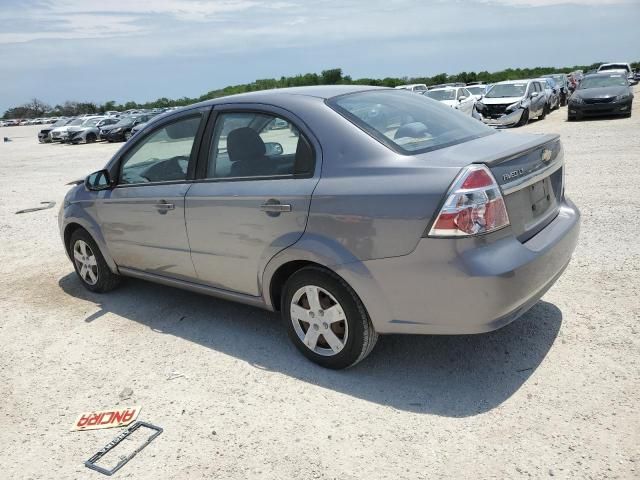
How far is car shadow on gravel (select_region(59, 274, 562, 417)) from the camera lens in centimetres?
326

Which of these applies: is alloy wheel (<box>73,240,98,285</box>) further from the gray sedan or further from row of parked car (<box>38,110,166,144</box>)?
row of parked car (<box>38,110,166,144</box>)

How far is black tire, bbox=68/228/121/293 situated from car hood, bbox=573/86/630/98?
18.0 meters

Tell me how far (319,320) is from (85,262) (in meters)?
2.99

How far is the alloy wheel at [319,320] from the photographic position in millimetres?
3441

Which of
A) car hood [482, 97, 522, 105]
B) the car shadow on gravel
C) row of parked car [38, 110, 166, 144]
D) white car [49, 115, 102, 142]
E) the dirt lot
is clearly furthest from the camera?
white car [49, 115, 102, 142]

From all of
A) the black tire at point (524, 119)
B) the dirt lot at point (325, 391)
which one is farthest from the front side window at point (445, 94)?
the dirt lot at point (325, 391)

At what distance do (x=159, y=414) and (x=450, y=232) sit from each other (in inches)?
79.2

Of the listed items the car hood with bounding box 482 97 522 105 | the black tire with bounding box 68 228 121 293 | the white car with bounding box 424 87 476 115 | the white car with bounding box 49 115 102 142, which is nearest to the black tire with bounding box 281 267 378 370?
the black tire with bounding box 68 228 121 293

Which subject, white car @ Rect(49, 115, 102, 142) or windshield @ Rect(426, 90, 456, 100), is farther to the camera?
white car @ Rect(49, 115, 102, 142)

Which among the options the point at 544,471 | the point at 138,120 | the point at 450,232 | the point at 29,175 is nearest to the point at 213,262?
the point at 450,232

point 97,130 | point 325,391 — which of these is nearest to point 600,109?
point 325,391

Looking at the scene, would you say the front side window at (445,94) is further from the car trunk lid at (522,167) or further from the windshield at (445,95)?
the car trunk lid at (522,167)

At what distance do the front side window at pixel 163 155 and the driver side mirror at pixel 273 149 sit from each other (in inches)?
26.8

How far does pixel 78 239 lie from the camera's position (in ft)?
17.7
